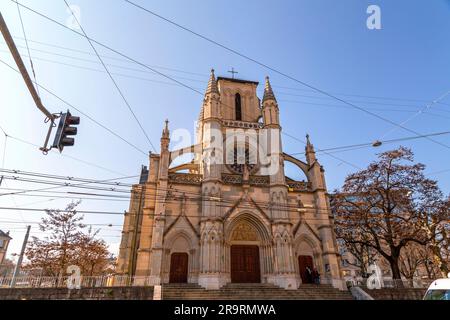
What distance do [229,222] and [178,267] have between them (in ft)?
17.7

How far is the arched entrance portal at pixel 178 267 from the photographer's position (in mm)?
20062

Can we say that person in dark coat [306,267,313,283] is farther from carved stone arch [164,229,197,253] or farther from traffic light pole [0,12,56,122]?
traffic light pole [0,12,56,122]

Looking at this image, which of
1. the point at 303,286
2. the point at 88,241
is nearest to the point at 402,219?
the point at 303,286

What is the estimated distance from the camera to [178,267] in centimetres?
2038

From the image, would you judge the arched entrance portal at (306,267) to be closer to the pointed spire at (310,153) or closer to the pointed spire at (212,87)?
the pointed spire at (310,153)

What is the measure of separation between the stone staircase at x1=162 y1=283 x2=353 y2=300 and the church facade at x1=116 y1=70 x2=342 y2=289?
0.73 m

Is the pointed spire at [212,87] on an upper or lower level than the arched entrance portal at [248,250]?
upper

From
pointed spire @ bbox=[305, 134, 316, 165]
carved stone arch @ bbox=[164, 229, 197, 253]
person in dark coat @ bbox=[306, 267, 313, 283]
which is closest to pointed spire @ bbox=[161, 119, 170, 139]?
carved stone arch @ bbox=[164, 229, 197, 253]

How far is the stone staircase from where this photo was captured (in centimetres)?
1737

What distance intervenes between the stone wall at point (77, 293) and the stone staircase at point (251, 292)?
1858mm

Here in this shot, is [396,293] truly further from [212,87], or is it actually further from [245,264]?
[212,87]

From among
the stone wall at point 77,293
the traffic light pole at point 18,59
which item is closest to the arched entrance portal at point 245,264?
the stone wall at point 77,293

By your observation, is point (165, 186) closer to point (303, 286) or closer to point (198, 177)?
point (198, 177)

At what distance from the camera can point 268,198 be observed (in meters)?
23.6
